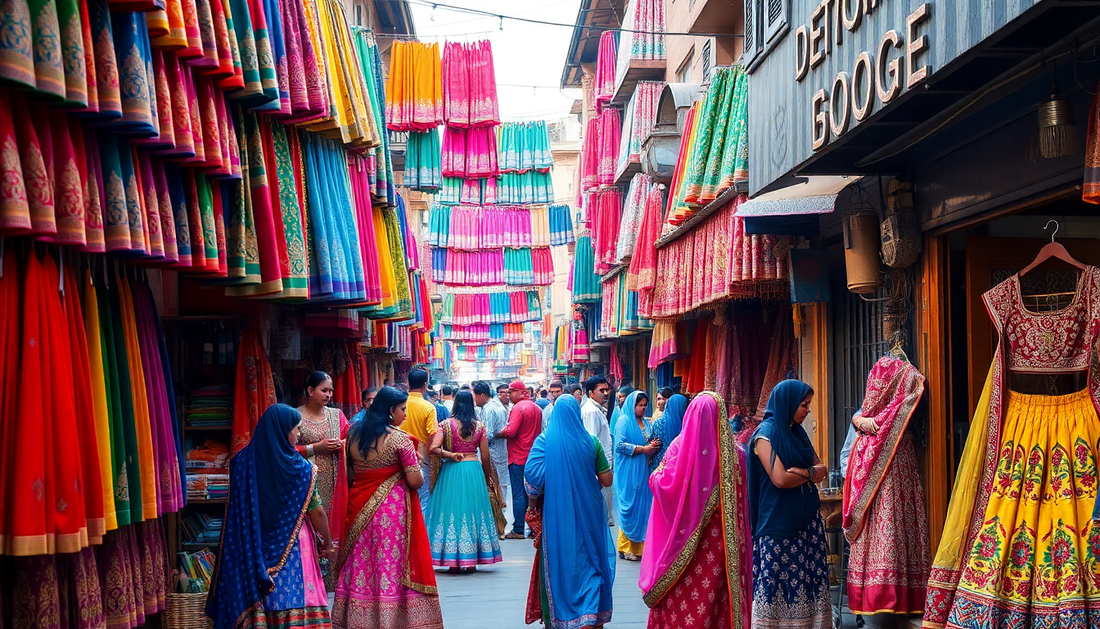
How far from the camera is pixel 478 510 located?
1068cm

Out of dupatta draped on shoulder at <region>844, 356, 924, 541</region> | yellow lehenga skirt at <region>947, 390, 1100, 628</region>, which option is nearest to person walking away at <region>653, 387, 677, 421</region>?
dupatta draped on shoulder at <region>844, 356, 924, 541</region>

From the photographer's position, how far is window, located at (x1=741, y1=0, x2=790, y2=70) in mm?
7180

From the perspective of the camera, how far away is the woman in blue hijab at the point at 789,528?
6.02 m

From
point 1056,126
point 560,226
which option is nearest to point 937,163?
point 1056,126

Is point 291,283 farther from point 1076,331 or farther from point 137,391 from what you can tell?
point 1076,331

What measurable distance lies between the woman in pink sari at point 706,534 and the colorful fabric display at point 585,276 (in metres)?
15.6

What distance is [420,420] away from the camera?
10.4 m

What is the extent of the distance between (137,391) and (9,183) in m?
1.41

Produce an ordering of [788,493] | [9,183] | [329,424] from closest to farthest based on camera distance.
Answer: [9,183], [788,493], [329,424]

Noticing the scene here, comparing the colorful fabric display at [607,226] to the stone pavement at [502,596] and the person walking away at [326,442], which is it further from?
the person walking away at [326,442]

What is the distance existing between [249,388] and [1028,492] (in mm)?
4833

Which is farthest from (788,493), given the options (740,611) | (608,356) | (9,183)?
(608,356)

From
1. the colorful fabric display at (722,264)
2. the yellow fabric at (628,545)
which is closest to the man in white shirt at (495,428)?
the yellow fabric at (628,545)

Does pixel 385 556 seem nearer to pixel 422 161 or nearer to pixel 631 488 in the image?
pixel 631 488
